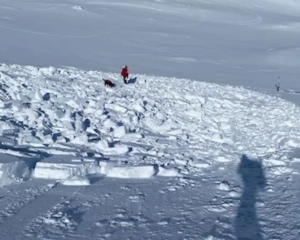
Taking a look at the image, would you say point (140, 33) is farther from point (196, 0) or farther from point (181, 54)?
point (196, 0)

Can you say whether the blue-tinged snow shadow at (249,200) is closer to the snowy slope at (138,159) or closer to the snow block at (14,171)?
the snowy slope at (138,159)

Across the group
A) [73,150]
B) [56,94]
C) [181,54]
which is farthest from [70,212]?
[181,54]

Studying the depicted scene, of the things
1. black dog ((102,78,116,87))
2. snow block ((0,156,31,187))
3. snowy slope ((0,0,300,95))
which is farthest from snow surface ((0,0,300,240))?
snowy slope ((0,0,300,95))

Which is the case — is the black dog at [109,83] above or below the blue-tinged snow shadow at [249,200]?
above

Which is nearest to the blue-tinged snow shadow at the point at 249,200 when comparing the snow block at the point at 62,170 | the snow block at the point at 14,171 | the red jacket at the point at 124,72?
the snow block at the point at 62,170

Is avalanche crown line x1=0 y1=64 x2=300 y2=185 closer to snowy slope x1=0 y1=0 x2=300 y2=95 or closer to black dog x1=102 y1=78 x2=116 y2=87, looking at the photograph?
black dog x1=102 y1=78 x2=116 y2=87

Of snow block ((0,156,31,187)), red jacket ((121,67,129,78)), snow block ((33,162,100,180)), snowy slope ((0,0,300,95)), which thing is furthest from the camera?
snowy slope ((0,0,300,95))

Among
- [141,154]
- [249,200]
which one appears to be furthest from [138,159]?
[249,200]

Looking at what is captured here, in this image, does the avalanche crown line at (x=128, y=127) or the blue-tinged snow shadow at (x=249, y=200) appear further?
the avalanche crown line at (x=128, y=127)
